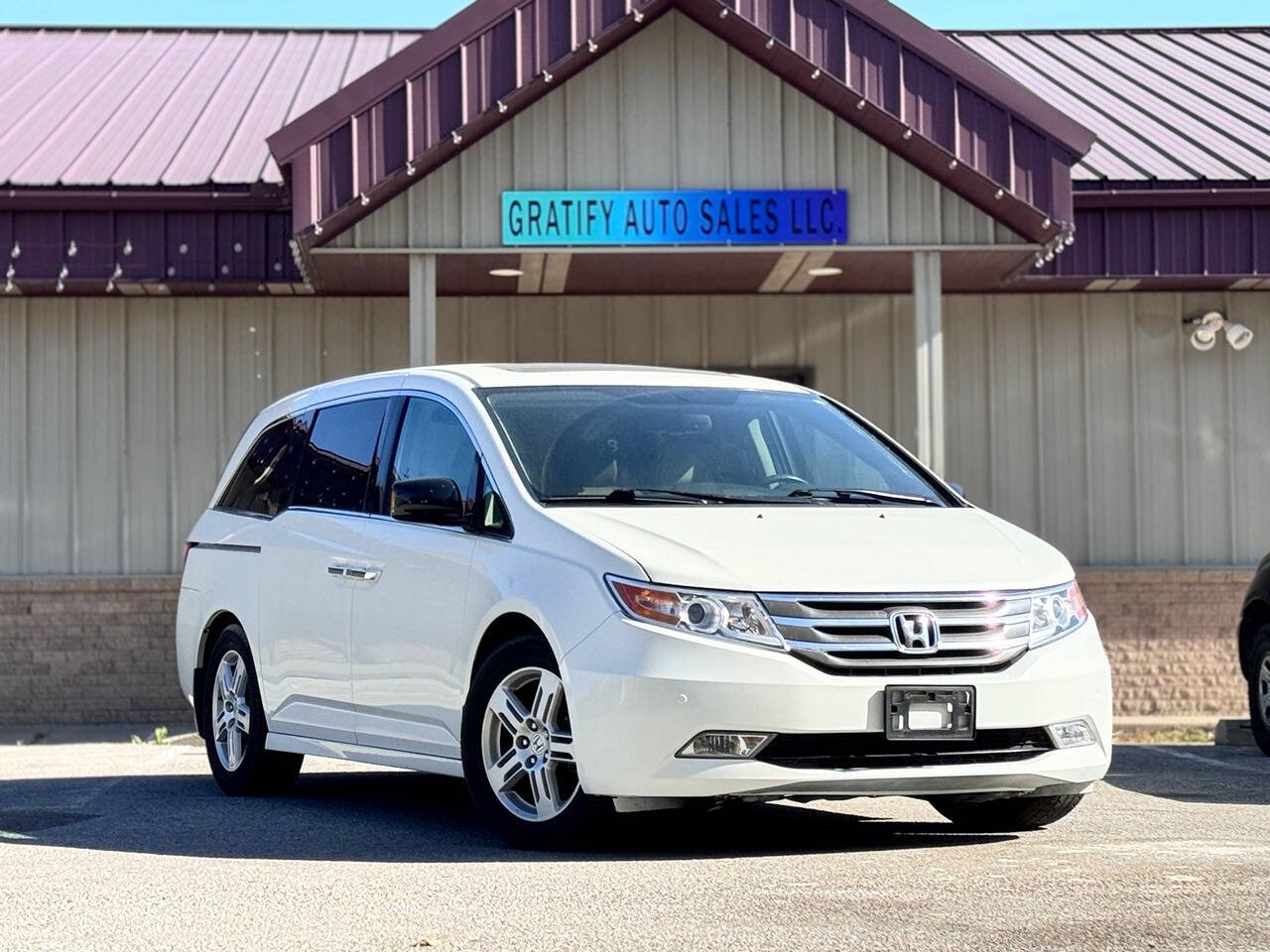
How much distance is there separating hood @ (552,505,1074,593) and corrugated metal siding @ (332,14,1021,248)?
6232 mm

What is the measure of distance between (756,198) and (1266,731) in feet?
15.3

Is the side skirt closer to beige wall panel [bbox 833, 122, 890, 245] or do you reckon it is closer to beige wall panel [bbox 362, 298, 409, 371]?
beige wall panel [bbox 833, 122, 890, 245]

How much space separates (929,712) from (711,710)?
0.73 m

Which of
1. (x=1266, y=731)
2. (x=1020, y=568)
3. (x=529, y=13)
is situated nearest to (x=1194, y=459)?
(x=1266, y=731)

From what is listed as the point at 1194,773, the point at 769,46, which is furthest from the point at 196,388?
the point at 1194,773

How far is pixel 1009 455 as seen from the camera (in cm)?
1645

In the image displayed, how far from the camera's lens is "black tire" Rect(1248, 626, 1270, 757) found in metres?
11.8

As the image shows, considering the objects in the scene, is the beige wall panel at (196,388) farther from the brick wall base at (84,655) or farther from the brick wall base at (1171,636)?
the brick wall base at (1171,636)

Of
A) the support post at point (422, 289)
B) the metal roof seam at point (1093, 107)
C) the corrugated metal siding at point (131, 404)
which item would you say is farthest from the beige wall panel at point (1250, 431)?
the corrugated metal siding at point (131, 404)

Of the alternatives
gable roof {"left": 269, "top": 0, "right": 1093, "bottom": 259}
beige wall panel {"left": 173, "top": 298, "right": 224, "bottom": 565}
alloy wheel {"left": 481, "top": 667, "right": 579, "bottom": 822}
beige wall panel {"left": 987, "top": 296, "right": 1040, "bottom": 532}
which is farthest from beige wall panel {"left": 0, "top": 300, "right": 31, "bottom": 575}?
alloy wheel {"left": 481, "top": 667, "right": 579, "bottom": 822}

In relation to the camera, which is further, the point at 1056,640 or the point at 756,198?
the point at 756,198

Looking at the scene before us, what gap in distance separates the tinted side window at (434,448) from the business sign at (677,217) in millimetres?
5050

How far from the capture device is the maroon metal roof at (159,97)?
15.3 metres

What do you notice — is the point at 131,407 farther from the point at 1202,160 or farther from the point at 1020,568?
the point at 1020,568
